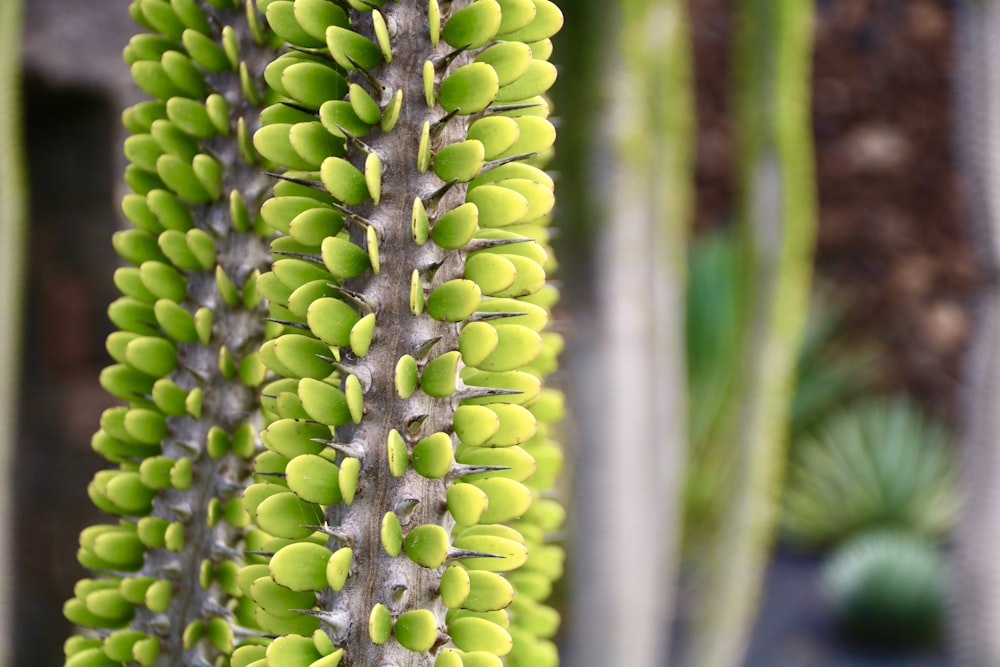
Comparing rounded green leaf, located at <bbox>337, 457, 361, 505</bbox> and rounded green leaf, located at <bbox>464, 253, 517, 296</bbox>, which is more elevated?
rounded green leaf, located at <bbox>464, 253, 517, 296</bbox>

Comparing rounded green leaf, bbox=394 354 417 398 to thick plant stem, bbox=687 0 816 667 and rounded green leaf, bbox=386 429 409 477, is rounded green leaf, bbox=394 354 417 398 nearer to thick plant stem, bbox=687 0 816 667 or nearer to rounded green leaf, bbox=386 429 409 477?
rounded green leaf, bbox=386 429 409 477

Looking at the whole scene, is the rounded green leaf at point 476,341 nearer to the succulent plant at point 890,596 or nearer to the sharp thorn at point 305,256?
the sharp thorn at point 305,256

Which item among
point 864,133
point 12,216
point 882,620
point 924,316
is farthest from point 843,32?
point 12,216

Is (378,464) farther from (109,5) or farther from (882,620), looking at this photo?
(882,620)

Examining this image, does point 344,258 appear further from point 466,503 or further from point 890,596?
point 890,596

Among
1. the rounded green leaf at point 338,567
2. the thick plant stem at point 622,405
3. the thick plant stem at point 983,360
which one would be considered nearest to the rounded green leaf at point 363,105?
the rounded green leaf at point 338,567

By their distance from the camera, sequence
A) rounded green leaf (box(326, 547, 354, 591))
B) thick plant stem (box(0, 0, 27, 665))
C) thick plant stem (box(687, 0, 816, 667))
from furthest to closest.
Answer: thick plant stem (box(687, 0, 816, 667)) → thick plant stem (box(0, 0, 27, 665)) → rounded green leaf (box(326, 547, 354, 591))

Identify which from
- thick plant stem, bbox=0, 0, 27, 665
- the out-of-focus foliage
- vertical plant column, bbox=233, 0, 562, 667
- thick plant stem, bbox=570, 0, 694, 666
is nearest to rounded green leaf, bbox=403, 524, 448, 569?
vertical plant column, bbox=233, 0, 562, 667
